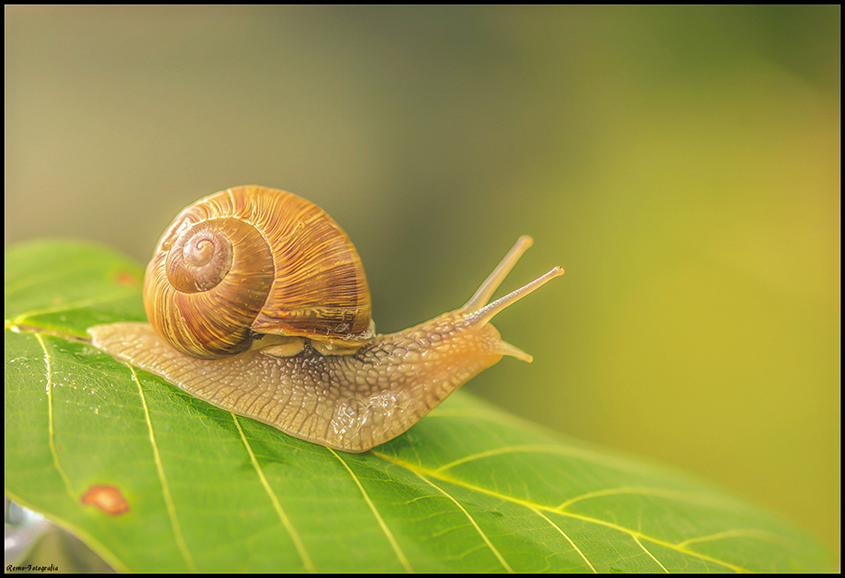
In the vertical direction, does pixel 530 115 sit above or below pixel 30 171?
above

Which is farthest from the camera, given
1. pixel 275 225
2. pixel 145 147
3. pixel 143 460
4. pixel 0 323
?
pixel 145 147

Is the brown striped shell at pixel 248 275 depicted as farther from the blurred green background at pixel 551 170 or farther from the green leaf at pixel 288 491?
the blurred green background at pixel 551 170

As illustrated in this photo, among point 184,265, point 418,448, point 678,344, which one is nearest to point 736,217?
point 678,344

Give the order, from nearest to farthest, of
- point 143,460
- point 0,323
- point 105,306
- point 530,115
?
point 143,460 < point 0,323 < point 105,306 < point 530,115

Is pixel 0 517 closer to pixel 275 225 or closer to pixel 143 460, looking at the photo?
pixel 143 460

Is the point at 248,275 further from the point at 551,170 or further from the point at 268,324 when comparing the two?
the point at 551,170

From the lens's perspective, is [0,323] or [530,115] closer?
[0,323]

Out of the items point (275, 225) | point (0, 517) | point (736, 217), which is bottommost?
point (0, 517)

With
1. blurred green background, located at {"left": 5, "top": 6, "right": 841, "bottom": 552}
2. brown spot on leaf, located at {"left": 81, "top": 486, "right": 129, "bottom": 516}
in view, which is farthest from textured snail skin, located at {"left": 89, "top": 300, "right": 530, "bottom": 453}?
blurred green background, located at {"left": 5, "top": 6, "right": 841, "bottom": 552}

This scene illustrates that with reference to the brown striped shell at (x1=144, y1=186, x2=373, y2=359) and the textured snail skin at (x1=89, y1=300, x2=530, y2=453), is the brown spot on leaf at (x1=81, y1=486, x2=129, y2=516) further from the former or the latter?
the brown striped shell at (x1=144, y1=186, x2=373, y2=359)
